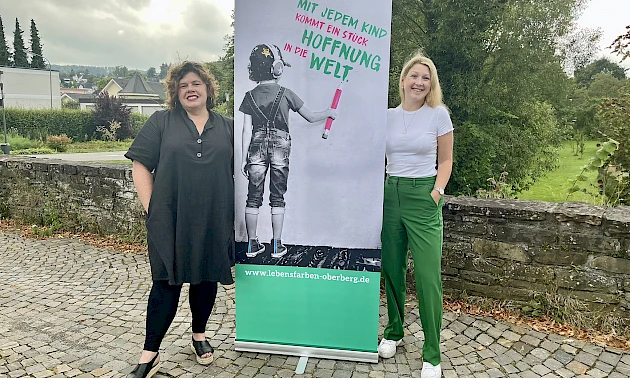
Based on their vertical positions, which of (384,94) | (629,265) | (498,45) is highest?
(498,45)

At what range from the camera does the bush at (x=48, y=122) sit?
Result: 107 feet


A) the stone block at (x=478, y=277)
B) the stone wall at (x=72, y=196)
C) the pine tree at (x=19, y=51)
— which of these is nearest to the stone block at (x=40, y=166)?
the stone wall at (x=72, y=196)

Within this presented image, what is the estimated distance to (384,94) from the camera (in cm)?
296

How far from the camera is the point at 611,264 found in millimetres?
3668

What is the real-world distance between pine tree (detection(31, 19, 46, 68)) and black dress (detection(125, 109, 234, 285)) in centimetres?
6992

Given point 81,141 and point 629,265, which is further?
point 81,141

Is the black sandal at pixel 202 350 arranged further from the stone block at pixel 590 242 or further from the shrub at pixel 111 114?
the shrub at pixel 111 114

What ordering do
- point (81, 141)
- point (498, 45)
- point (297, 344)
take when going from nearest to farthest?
1. point (297, 344)
2. point (498, 45)
3. point (81, 141)

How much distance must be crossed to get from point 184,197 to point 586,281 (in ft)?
10.5

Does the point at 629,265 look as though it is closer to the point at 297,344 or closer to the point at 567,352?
the point at 567,352

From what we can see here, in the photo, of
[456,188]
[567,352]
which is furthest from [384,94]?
[456,188]

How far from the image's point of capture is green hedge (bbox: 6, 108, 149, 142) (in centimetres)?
3259

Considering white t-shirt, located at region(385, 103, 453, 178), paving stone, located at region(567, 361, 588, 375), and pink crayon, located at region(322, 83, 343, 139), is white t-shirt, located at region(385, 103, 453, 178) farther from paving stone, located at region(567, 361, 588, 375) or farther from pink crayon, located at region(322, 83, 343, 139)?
paving stone, located at region(567, 361, 588, 375)

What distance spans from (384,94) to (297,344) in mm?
1872
